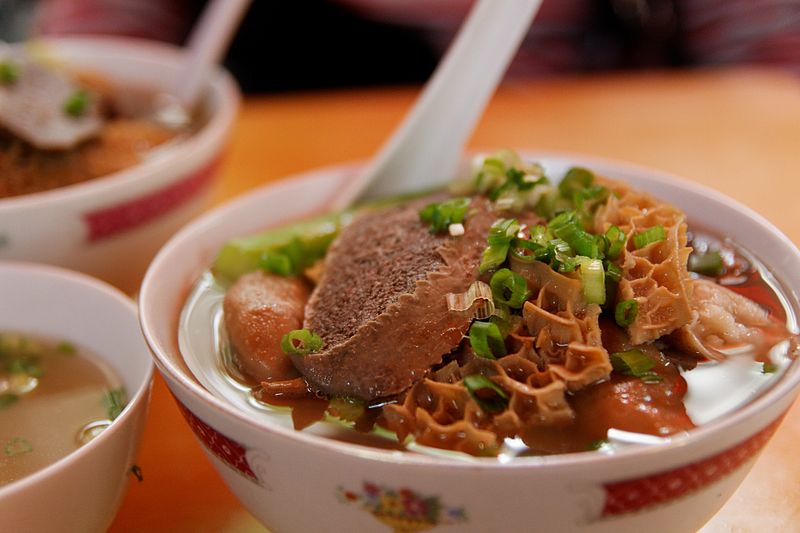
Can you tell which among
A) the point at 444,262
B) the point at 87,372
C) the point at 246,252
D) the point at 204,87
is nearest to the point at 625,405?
the point at 444,262

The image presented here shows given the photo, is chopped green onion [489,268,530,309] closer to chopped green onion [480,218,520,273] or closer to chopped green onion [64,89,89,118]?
chopped green onion [480,218,520,273]

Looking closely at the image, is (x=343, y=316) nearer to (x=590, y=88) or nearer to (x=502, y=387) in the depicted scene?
(x=502, y=387)

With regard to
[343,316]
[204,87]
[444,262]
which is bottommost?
[204,87]

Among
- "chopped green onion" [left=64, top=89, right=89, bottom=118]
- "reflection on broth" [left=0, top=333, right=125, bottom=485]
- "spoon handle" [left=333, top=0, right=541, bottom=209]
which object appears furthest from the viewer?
"chopped green onion" [left=64, top=89, right=89, bottom=118]

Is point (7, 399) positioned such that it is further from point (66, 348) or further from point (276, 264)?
point (276, 264)

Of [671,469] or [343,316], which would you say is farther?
[343,316]

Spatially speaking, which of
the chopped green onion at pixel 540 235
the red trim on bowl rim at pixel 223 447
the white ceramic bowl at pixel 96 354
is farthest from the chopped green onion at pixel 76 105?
the chopped green onion at pixel 540 235

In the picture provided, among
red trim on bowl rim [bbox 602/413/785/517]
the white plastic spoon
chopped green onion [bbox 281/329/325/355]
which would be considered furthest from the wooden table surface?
red trim on bowl rim [bbox 602/413/785/517]

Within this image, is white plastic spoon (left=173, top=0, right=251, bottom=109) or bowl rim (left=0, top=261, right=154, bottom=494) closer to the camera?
bowl rim (left=0, top=261, right=154, bottom=494)

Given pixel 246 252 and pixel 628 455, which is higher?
pixel 628 455
